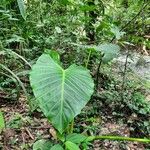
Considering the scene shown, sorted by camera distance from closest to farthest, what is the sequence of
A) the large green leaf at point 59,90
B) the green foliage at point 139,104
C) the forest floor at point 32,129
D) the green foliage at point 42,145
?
the large green leaf at point 59,90 < the green foliage at point 42,145 < the forest floor at point 32,129 < the green foliage at point 139,104

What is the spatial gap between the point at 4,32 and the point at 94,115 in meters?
1.34

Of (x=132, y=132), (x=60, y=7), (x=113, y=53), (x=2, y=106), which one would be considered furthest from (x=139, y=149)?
(x=60, y=7)

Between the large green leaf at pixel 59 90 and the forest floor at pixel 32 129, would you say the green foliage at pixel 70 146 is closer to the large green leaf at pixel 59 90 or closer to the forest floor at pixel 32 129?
the large green leaf at pixel 59 90

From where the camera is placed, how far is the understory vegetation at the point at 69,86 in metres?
1.86

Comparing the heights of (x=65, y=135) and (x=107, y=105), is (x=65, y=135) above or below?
above

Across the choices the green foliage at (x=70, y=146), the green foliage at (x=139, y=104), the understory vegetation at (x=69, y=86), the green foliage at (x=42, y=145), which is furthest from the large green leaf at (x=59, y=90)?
the green foliage at (x=139, y=104)

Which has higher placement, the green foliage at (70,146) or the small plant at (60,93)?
the small plant at (60,93)

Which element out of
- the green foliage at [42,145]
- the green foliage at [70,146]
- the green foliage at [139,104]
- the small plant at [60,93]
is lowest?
the green foliage at [139,104]

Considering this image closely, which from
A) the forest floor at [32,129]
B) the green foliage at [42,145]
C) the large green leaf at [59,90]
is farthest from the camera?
the forest floor at [32,129]

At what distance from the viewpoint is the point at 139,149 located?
277 cm

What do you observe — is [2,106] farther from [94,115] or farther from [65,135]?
[65,135]

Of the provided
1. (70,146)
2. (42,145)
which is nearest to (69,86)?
(70,146)

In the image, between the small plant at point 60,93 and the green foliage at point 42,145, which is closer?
the small plant at point 60,93

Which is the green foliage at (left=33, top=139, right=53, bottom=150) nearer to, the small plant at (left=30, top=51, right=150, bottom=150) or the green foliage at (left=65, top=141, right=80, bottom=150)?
the small plant at (left=30, top=51, right=150, bottom=150)
